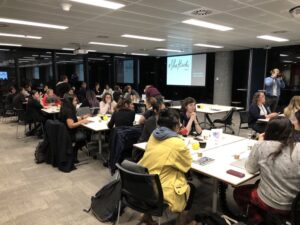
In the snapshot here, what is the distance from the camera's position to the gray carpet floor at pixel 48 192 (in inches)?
105

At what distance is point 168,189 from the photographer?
6.72 feet

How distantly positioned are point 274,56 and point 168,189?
9.04 metres

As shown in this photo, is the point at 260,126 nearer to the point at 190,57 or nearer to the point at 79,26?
the point at 79,26

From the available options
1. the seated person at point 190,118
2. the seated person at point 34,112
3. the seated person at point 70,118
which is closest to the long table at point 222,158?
the seated person at point 190,118

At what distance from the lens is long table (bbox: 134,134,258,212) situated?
204 centimetres

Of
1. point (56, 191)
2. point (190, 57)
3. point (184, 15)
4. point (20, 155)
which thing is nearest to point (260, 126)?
point (184, 15)

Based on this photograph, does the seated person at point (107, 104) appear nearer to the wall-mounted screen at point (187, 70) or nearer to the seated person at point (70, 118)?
the seated person at point (70, 118)

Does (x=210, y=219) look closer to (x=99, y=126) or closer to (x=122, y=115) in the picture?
(x=122, y=115)

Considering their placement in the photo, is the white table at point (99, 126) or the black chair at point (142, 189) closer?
the black chair at point (142, 189)

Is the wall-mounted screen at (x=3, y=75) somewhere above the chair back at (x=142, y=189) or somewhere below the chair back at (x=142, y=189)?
above

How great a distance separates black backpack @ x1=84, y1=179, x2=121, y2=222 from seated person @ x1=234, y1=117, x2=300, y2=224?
1362mm

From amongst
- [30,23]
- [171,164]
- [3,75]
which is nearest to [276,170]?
[171,164]

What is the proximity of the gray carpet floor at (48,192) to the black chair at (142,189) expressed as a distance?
2.11 ft

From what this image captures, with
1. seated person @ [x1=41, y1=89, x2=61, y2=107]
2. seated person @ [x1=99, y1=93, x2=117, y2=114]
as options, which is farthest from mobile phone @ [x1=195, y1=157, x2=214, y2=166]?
seated person @ [x1=41, y1=89, x2=61, y2=107]
